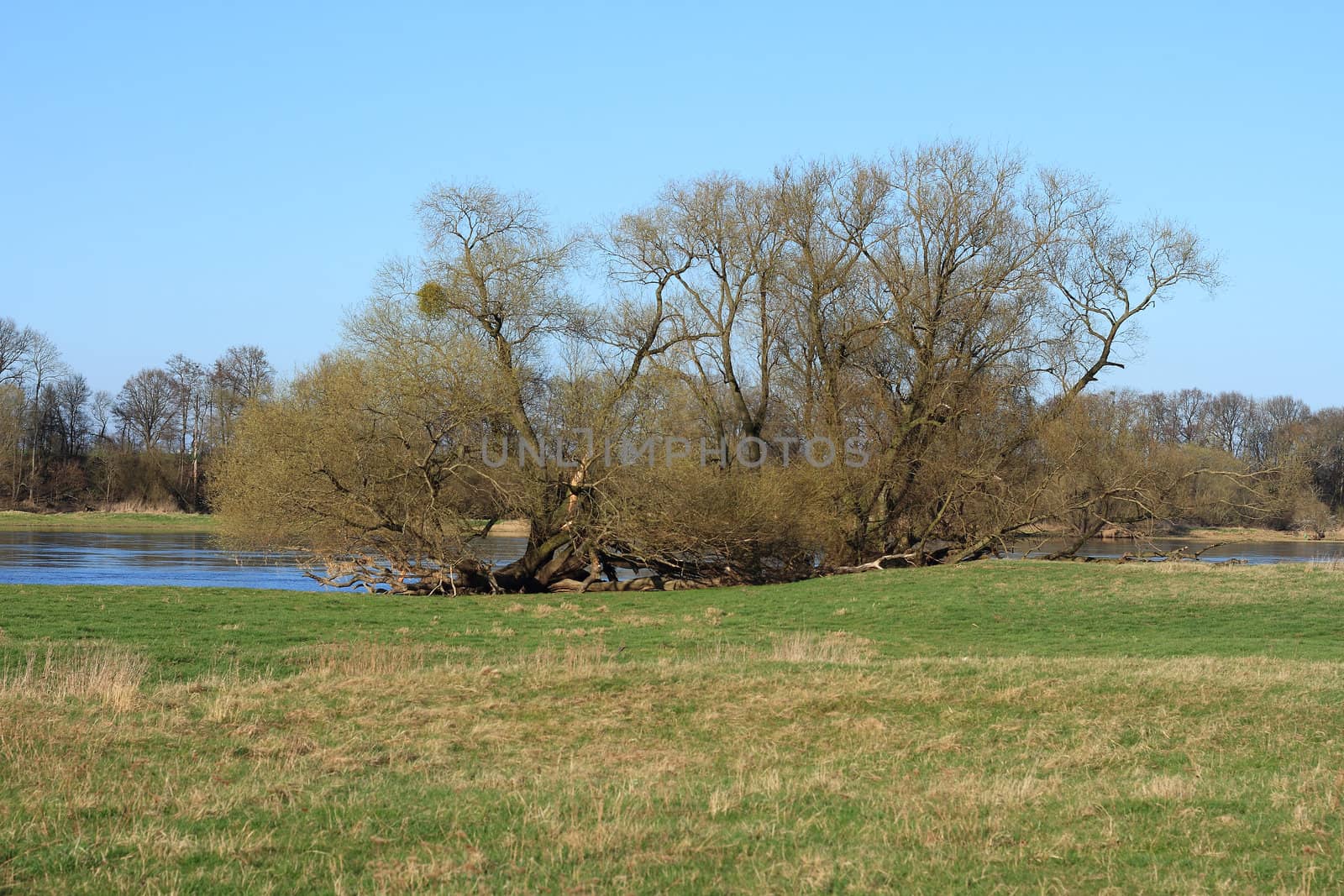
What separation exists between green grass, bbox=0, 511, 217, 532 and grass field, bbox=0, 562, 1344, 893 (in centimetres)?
4612

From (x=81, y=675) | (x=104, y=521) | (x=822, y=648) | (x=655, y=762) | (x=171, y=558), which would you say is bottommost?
(x=822, y=648)

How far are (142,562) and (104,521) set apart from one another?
2967cm

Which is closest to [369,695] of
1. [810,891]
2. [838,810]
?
[838,810]

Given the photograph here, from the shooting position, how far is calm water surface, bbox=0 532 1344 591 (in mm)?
31906

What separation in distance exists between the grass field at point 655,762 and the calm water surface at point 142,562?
13618 millimetres

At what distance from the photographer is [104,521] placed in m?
63.9

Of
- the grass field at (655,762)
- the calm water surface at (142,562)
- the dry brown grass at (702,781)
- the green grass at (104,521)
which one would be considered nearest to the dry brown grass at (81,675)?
the grass field at (655,762)

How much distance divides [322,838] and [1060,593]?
21.3 metres

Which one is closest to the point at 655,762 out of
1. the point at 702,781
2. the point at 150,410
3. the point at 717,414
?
the point at 702,781

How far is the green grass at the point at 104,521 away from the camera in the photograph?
59719 mm

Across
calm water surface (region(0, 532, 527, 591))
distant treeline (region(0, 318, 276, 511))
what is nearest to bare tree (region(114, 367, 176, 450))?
distant treeline (region(0, 318, 276, 511))

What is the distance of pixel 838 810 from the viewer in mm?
7223

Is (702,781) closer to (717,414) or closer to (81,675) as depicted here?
(81,675)

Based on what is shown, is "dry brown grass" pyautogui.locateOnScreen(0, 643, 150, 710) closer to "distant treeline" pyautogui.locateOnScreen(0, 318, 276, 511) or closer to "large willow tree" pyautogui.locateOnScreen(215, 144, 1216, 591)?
"large willow tree" pyautogui.locateOnScreen(215, 144, 1216, 591)
